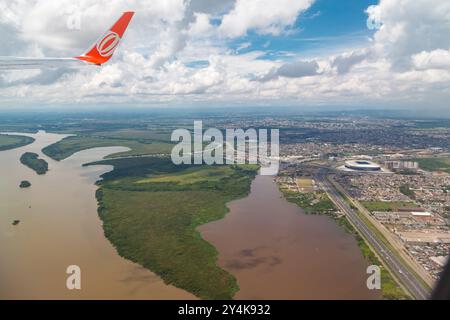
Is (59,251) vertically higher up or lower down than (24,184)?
lower down

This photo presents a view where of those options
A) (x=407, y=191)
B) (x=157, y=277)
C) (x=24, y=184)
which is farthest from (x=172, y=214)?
(x=407, y=191)

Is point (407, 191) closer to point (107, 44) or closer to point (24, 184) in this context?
point (107, 44)

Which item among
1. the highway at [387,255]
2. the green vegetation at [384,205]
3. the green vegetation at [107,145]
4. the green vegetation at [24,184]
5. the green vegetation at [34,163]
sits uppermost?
the green vegetation at [107,145]

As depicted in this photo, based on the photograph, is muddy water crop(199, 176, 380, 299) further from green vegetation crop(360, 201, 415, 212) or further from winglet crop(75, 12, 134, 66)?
winglet crop(75, 12, 134, 66)

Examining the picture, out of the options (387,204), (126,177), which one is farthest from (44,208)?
(387,204)

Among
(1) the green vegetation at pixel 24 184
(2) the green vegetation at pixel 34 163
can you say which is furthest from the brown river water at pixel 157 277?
(2) the green vegetation at pixel 34 163

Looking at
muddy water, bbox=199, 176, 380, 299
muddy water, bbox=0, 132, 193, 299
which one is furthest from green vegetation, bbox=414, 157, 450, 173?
muddy water, bbox=0, 132, 193, 299

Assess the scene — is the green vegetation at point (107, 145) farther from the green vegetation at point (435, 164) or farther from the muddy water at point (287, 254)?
the green vegetation at point (435, 164)
